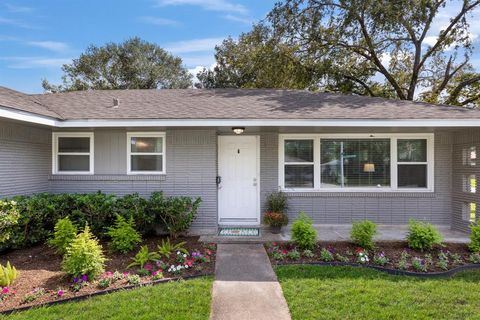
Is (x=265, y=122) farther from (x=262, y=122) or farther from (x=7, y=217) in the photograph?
(x=7, y=217)

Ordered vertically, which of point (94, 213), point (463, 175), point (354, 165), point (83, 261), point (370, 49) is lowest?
point (83, 261)

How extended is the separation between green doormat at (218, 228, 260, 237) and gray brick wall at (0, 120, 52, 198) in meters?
4.54

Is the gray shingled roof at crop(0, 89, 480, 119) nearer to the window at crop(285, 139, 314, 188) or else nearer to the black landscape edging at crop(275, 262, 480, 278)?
the window at crop(285, 139, 314, 188)

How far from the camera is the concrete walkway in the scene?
3.67 metres

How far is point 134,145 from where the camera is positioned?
7523mm

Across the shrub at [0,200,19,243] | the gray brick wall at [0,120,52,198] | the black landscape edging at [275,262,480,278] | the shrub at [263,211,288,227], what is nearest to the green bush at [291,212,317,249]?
the black landscape edging at [275,262,480,278]

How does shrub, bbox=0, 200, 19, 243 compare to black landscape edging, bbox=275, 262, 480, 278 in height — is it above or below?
above

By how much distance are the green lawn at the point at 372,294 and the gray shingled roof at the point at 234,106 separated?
340 centimetres

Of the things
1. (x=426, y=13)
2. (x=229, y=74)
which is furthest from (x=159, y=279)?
(x=229, y=74)

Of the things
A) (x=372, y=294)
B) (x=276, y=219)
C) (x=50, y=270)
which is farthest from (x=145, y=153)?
(x=372, y=294)

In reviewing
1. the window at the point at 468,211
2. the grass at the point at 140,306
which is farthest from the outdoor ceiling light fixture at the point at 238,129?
the window at the point at 468,211

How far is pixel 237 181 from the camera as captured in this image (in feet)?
26.1

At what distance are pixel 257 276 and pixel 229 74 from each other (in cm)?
2183

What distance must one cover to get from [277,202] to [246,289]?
345 cm
